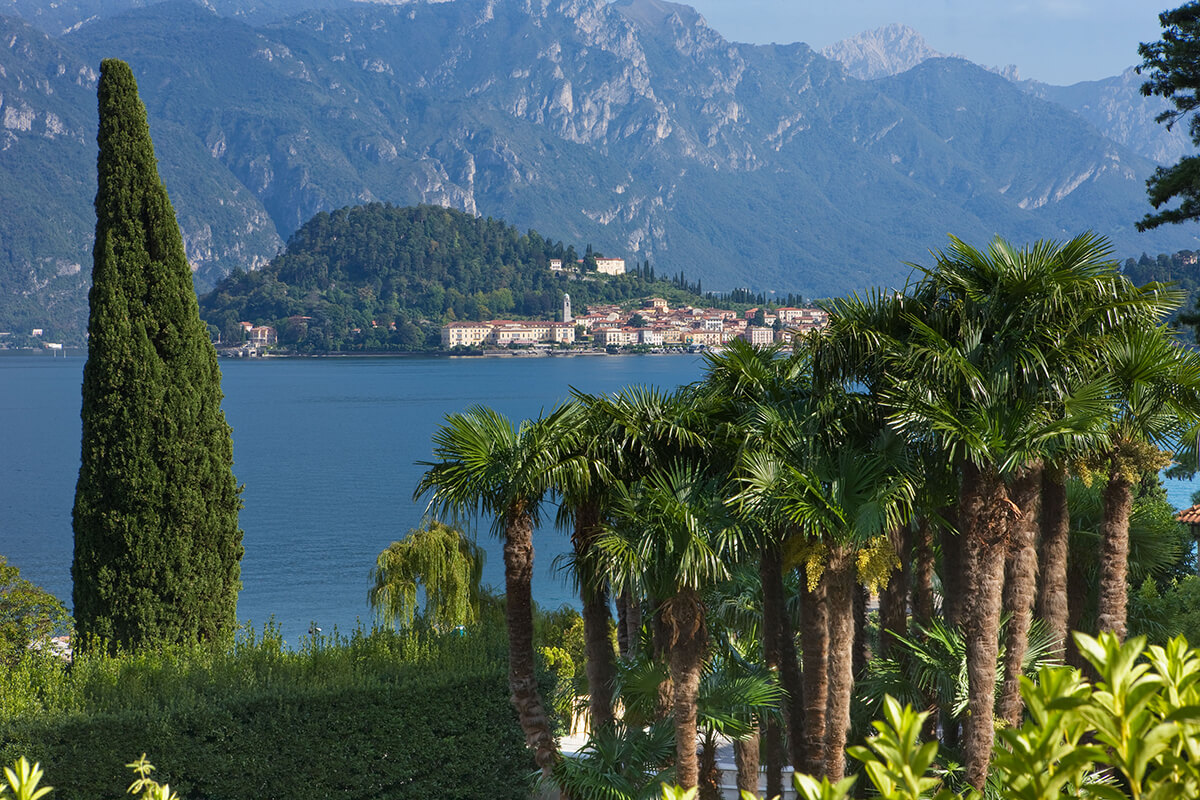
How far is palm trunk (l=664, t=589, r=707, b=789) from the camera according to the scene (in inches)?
369

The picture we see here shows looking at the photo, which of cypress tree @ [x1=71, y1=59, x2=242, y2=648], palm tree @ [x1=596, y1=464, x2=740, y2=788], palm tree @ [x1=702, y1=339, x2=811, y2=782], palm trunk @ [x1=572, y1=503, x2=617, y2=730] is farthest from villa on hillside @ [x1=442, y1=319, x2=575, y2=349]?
palm tree @ [x1=596, y1=464, x2=740, y2=788]

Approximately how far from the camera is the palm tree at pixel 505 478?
9.78m

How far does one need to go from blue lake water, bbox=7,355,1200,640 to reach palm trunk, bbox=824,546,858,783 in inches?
259

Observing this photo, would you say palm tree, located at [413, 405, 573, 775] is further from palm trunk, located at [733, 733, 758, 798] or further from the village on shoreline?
the village on shoreline

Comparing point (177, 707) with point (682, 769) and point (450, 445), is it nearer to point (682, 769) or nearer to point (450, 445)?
point (450, 445)

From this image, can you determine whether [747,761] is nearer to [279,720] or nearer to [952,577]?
[952,577]

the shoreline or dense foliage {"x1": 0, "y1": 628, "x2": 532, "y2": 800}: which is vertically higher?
the shoreline

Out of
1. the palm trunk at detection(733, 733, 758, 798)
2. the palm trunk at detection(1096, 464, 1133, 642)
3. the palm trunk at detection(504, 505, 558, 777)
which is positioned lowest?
the palm trunk at detection(733, 733, 758, 798)

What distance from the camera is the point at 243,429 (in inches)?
3770

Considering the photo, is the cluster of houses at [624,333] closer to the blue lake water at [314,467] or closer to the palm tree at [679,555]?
the blue lake water at [314,467]

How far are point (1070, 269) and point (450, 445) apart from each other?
576 centimetres

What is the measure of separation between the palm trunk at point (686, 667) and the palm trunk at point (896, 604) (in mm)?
2698

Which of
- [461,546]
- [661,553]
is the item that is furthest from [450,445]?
[461,546]

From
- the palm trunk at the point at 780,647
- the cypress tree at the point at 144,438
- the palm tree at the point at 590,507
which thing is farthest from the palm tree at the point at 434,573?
the palm tree at the point at 590,507
